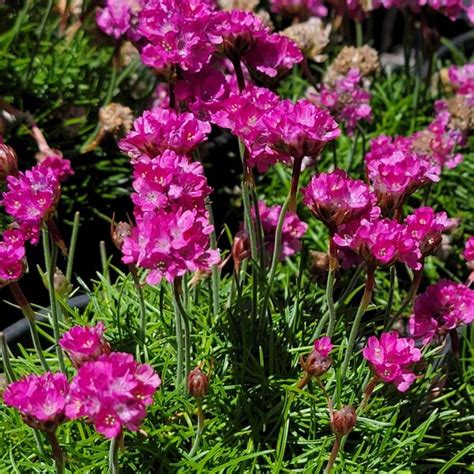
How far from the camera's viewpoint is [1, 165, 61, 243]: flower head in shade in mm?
1124

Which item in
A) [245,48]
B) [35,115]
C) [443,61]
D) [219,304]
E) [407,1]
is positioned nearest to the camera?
[245,48]

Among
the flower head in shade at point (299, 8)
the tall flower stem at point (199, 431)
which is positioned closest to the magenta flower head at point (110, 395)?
the tall flower stem at point (199, 431)

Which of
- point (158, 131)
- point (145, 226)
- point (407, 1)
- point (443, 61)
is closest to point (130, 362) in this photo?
point (145, 226)

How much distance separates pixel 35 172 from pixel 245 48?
0.37m

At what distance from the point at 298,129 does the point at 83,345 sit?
0.39 metres

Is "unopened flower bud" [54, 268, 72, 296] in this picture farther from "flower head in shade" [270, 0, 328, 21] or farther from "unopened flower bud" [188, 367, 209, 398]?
"flower head in shade" [270, 0, 328, 21]

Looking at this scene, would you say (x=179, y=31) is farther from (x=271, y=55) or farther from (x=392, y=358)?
(x=392, y=358)

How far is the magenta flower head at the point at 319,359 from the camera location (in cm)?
117

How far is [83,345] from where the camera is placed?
3.46 ft

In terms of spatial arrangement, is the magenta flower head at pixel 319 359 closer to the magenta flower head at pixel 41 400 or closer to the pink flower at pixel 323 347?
the pink flower at pixel 323 347

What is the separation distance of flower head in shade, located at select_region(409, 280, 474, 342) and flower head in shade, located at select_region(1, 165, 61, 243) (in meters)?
0.62

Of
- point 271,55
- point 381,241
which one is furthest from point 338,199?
point 271,55

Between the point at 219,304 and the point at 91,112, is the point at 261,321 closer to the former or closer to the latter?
the point at 219,304

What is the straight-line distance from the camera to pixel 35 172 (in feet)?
3.85
